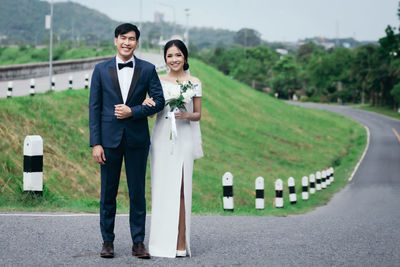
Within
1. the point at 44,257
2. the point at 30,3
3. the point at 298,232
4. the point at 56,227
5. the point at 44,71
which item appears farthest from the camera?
the point at 30,3

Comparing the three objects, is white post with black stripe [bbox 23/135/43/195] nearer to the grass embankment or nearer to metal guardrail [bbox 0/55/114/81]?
the grass embankment

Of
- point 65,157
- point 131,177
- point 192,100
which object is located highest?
point 192,100

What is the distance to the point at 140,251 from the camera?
648 centimetres

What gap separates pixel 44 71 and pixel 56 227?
37.2 m

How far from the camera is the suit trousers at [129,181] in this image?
6.57m

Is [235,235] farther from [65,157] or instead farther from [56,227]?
[65,157]

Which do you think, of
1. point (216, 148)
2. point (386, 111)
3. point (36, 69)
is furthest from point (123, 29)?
point (386, 111)

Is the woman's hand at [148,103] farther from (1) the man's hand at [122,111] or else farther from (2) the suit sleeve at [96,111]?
(2) the suit sleeve at [96,111]

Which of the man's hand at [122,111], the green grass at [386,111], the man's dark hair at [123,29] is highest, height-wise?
the man's dark hair at [123,29]

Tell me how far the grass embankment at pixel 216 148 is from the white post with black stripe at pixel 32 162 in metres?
0.26

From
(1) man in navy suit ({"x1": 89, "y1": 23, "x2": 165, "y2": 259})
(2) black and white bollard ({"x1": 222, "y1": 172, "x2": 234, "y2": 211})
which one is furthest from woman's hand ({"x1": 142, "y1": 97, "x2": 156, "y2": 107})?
(2) black and white bollard ({"x1": 222, "y1": 172, "x2": 234, "y2": 211})

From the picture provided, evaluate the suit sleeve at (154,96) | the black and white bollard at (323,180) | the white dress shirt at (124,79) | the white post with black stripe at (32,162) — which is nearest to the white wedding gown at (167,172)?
the suit sleeve at (154,96)

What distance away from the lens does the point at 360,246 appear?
7.53 meters

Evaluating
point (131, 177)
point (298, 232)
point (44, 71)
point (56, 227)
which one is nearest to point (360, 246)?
point (298, 232)
